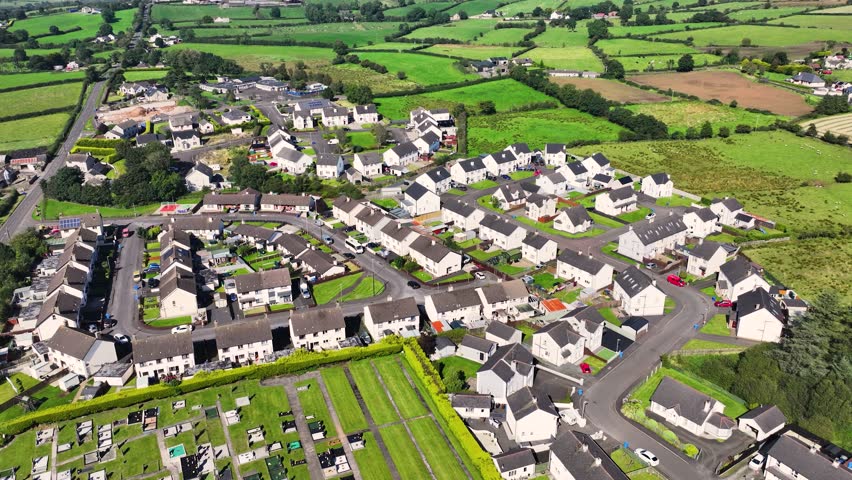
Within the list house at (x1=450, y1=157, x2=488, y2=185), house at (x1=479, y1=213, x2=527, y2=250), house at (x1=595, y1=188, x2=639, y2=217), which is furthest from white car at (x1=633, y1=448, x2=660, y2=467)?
house at (x1=450, y1=157, x2=488, y2=185)

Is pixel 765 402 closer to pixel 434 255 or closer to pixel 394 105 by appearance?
pixel 434 255

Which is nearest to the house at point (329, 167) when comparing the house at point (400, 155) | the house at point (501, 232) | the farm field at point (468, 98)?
the house at point (400, 155)

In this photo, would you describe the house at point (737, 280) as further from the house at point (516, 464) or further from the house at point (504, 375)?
the house at point (516, 464)

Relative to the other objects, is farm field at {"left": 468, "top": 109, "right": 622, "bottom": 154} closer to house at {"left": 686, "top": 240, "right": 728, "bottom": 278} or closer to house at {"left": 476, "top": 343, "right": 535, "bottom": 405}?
house at {"left": 686, "top": 240, "right": 728, "bottom": 278}

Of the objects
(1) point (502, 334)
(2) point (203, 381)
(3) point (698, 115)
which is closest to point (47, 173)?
(2) point (203, 381)

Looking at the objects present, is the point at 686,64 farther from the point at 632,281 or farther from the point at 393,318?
the point at 393,318

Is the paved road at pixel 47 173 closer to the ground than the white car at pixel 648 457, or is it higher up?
higher up
